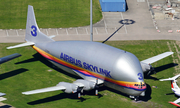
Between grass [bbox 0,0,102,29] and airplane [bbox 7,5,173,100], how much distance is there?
2614cm

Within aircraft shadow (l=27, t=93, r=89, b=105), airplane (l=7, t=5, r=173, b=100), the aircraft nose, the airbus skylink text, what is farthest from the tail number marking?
the aircraft nose

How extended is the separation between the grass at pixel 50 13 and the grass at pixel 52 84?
572 inches

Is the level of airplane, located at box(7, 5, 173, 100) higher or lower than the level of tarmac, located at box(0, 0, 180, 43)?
lower

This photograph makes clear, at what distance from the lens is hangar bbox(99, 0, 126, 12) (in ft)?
300

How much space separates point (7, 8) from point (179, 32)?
51.3 meters

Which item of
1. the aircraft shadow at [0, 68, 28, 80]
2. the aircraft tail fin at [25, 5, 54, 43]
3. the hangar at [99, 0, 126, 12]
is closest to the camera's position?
the aircraft shadow at [0, 68, 28, 80]

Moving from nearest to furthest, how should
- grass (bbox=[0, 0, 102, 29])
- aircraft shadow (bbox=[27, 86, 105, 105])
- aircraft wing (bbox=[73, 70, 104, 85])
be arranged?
aircraft shadow (bbox=[27, 86, 105, 105]) < aircraft wing (bbox=[73, 70, 104, 85]) < grass (bbox=[0, 0, 102, 29])

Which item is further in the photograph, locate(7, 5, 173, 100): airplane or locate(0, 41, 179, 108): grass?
locate(0, 41, 179, 108): grass

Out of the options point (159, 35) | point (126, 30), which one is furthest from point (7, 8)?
point (159, 35)

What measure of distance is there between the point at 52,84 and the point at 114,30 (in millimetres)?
30736

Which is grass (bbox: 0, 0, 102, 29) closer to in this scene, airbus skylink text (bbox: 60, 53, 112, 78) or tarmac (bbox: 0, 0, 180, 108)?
tarmac (bbox: 0, 0, 180, 108)

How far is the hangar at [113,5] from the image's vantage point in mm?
91500

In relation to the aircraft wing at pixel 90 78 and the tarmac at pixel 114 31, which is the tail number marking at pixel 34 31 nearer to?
the tarmac at pixel 114 31

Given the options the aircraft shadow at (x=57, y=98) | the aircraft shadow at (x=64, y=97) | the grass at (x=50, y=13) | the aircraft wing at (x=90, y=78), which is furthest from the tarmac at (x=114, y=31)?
the aircraft shadow at (x=57, y=98)
